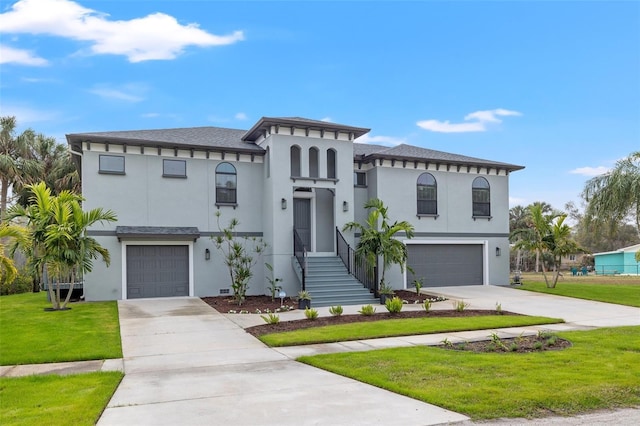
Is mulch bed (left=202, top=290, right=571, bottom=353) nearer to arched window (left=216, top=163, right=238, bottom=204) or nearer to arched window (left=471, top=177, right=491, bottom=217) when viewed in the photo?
arched window (left=216, top=163, right=238, bottom=204)

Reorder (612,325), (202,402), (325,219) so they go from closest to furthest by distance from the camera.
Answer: (202,402)
(612,325)
(325,219)

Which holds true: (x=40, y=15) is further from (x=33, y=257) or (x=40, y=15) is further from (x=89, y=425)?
(x=89, y=425)

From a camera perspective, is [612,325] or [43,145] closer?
[612,325]

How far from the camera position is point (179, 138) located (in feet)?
56.5

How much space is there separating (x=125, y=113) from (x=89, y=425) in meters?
23.5

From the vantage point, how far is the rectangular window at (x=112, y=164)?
15.9 metres

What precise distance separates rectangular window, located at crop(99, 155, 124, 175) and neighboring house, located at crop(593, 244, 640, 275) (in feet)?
141

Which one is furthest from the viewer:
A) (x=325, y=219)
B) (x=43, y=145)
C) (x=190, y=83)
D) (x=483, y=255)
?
(x=43, y=145)

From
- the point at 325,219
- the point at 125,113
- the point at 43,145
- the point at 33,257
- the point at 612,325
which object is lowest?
the point at 612,325

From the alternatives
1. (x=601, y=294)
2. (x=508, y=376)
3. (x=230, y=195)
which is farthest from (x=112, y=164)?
(x=601, y=294)

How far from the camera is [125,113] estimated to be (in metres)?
25.5

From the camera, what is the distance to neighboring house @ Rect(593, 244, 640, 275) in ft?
145

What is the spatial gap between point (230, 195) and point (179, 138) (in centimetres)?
269

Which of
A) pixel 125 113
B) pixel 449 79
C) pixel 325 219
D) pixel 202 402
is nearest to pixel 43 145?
pixel 125 113
